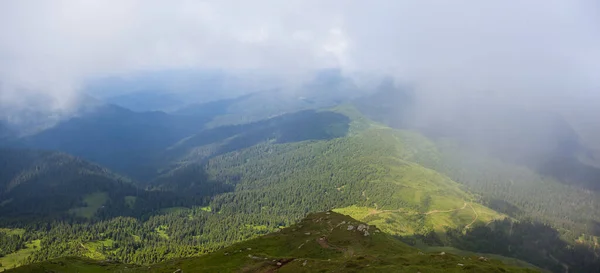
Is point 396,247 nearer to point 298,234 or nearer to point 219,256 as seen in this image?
point 298,234

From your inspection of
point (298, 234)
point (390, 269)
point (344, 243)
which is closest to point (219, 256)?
point (298, 234)

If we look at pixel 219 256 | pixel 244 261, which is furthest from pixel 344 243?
pixel 219 256

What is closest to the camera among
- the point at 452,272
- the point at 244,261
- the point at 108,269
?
the point at 452,272

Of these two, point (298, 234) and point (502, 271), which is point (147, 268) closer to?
point (298, 234)

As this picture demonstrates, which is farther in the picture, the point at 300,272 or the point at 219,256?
the point at 219,256

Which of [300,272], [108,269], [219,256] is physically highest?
[300,272]

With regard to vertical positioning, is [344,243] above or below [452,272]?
below

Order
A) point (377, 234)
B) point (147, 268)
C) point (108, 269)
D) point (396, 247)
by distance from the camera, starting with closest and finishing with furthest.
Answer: point (396, 247), point (377, 234), point (147, 268), point (108, 269)
